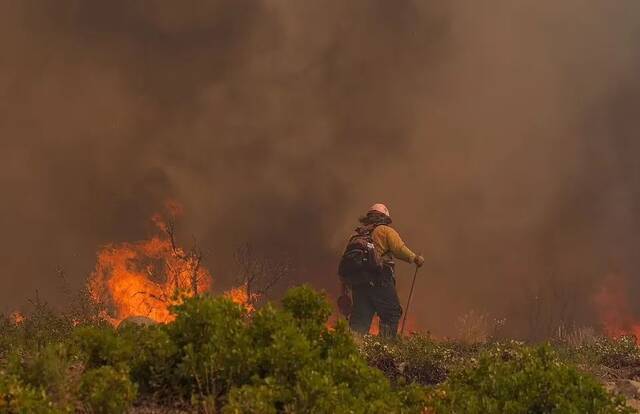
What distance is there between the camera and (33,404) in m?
4.23

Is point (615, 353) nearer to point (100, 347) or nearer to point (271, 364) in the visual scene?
point (271, 364)

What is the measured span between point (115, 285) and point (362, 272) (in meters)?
8.86

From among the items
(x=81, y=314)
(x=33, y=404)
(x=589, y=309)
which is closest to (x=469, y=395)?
(x=33, y=404)

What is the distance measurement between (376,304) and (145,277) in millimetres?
8035

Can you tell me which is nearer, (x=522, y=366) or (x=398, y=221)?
(x=522, y=366)

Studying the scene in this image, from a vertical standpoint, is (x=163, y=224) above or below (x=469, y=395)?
above

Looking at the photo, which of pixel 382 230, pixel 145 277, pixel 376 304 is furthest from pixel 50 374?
pixel 145 277

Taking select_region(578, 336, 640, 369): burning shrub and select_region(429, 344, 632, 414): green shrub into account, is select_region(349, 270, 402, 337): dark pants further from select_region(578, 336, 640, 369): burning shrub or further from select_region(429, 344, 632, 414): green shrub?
select_region(429, 344, 632, 414): green shrub

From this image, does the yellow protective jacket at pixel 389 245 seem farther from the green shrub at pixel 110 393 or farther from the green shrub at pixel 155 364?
the green shrub at pixel 110 393

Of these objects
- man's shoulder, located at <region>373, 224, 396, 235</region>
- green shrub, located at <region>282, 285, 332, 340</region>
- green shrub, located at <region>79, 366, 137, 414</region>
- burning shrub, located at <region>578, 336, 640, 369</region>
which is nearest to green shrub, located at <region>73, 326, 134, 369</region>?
green shrub, located at <region>79, 366, 137, 414</region>

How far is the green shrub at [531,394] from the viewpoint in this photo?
4.91 metres

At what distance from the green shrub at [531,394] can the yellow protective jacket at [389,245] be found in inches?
309

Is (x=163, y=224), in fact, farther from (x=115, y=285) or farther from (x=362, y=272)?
(x=362, y=272)

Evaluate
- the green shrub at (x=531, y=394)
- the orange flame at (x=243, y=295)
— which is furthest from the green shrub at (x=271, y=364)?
the orange flame at (x=243, y=295)
